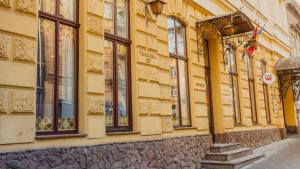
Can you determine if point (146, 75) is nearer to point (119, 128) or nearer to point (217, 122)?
point (119, 128)

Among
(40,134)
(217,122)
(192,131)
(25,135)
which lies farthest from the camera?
(217,122)

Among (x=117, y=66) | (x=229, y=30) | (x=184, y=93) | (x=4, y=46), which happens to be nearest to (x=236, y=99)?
(x=229, y=30)

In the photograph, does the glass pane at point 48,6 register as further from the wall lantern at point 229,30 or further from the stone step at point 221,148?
the wall lantern at point 229,30

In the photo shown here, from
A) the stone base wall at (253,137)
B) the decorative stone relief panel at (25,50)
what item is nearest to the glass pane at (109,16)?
the decorative stone relief panel at (25,50)

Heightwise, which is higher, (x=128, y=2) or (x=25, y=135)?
(x=128, y=2)

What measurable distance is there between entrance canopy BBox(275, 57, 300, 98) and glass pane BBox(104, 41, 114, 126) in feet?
43.1

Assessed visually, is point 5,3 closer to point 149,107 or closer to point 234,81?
point 149,107

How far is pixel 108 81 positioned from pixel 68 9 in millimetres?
1688

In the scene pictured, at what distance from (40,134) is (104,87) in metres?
1.70

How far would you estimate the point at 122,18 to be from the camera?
7.57 m

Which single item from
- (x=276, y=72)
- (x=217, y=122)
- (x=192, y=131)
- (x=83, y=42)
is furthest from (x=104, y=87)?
(x=276, y=72)

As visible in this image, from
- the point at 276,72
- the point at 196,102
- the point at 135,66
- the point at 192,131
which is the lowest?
the point at 192,131

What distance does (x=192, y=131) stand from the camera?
31.1 ft

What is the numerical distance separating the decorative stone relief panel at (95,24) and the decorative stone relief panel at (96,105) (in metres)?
1.34
